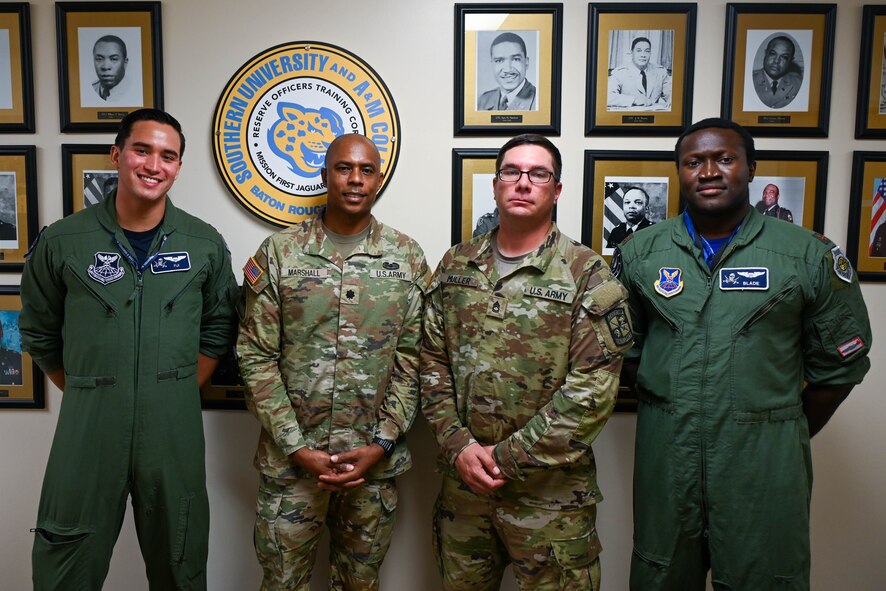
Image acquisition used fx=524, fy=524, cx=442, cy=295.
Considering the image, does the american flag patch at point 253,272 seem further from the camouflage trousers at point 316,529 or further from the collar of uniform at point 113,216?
the camouflage trousers at point 316,529

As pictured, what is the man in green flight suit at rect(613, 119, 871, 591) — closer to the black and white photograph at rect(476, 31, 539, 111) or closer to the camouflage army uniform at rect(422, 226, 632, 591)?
the camouflage army uniform at rect(422, 226, 632, 591)

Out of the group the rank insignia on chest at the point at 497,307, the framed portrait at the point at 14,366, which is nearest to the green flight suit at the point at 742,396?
the rank insignia on chest at the point at 497,307

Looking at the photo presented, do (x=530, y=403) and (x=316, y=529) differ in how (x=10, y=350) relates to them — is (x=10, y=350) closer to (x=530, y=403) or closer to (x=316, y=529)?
(x=316, y=529)

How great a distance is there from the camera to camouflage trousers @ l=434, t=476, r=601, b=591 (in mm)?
1566

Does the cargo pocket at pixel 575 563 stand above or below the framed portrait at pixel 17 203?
below

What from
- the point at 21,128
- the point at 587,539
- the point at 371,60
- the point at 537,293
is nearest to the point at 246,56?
the point at 371,60

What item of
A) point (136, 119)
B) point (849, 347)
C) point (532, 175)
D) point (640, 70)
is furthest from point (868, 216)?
point (136, 119)

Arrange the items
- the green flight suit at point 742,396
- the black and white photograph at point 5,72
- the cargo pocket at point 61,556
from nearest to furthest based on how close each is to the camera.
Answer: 1. the green flight suit at point 742,396
2. the cargo pocket at point 61,556
3. the black and white photograph at point 5,72

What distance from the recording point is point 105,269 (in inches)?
65.9

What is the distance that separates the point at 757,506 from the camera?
1514 millimetres

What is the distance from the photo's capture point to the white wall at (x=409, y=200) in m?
2.07

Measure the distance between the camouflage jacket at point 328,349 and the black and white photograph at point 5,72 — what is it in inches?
53.4

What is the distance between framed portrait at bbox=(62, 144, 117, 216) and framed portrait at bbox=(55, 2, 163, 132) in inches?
3.6

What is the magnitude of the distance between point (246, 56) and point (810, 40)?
221 centimetres
